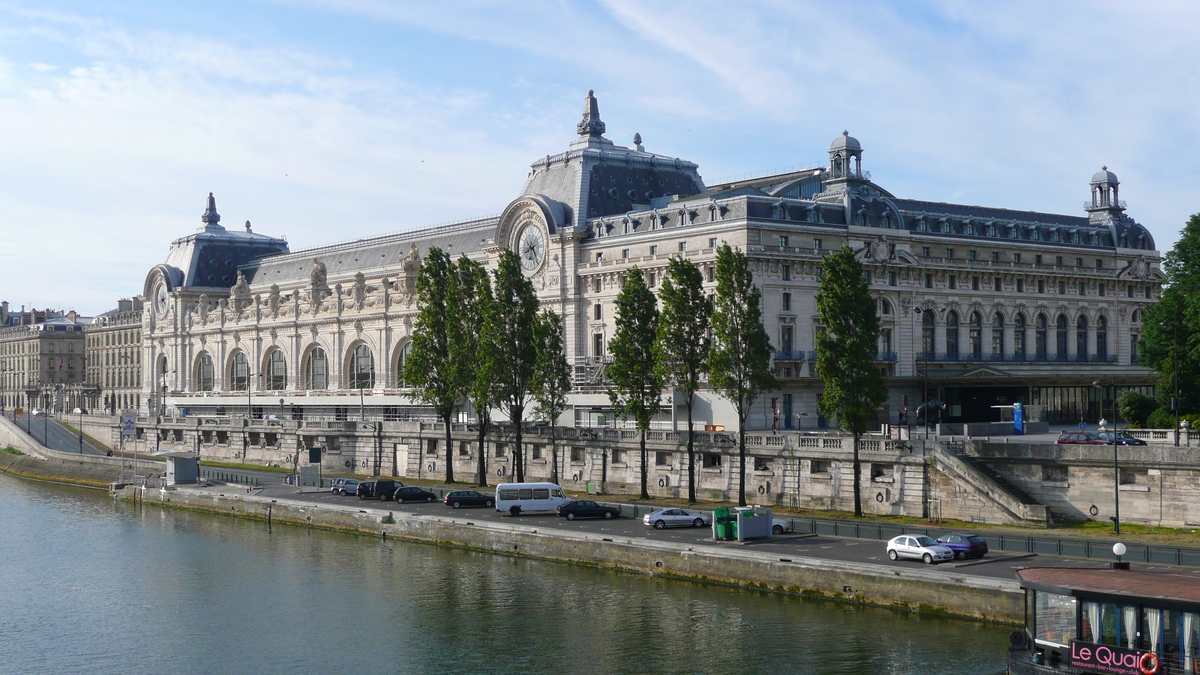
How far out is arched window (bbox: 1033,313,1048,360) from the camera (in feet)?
397

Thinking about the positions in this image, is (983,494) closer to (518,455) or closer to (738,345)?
(738,345)

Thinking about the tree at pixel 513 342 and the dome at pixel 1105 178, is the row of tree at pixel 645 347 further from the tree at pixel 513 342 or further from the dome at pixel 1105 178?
the dome at pixel 1105 178

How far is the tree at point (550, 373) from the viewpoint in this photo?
93375 mm

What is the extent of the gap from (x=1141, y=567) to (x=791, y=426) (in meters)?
52.6

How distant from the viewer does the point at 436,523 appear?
7925cm

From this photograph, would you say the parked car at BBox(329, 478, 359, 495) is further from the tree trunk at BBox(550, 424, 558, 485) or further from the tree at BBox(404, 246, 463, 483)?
the tree trunk at BBox(550, 424, 558, 485)

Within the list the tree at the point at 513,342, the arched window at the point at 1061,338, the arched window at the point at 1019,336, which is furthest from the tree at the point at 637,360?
the arched window at the point at 1061,338

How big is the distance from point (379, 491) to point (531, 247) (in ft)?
129

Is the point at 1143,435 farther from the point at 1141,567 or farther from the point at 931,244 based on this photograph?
the point at 931,244

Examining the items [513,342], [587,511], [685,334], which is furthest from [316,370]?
[587,511]

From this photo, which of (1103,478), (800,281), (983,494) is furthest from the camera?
(800,281)

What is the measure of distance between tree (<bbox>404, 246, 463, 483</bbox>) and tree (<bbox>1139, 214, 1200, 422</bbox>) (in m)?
49.4

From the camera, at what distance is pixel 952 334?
379 feet

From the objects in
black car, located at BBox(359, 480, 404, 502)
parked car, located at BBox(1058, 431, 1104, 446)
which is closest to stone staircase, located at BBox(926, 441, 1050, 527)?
parked car, located at BBox(1058, 431, 1104, 446)
